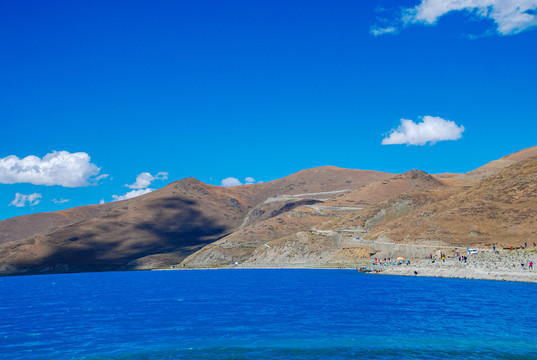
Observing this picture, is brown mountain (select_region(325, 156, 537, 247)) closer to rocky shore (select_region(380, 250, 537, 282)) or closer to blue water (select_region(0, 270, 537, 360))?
rocky shore (select_region(380, 250, 537, 282))

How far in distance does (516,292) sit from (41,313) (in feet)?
251

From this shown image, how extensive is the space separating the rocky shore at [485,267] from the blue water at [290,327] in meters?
17.2

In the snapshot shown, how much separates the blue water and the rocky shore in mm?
17162

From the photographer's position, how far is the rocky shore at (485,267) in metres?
102

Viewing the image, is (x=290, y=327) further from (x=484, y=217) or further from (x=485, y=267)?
(x=484, y=217)

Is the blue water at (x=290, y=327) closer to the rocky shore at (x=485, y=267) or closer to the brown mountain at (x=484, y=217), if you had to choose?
the rocky shore at (x=485, y=267)

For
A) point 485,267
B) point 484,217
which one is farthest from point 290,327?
point 484,217

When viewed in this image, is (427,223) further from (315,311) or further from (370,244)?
(315,311)

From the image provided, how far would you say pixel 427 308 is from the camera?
65.6 meters

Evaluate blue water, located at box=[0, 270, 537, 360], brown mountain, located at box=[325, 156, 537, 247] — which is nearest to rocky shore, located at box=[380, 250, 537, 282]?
blue water, located at box=[0, 270, 537, 360]

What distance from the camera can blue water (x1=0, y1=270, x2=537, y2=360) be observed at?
41719 millimetres

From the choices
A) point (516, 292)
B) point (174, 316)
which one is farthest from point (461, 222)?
point (174, 316)

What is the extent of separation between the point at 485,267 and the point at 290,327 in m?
76.0

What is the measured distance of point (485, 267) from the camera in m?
112
